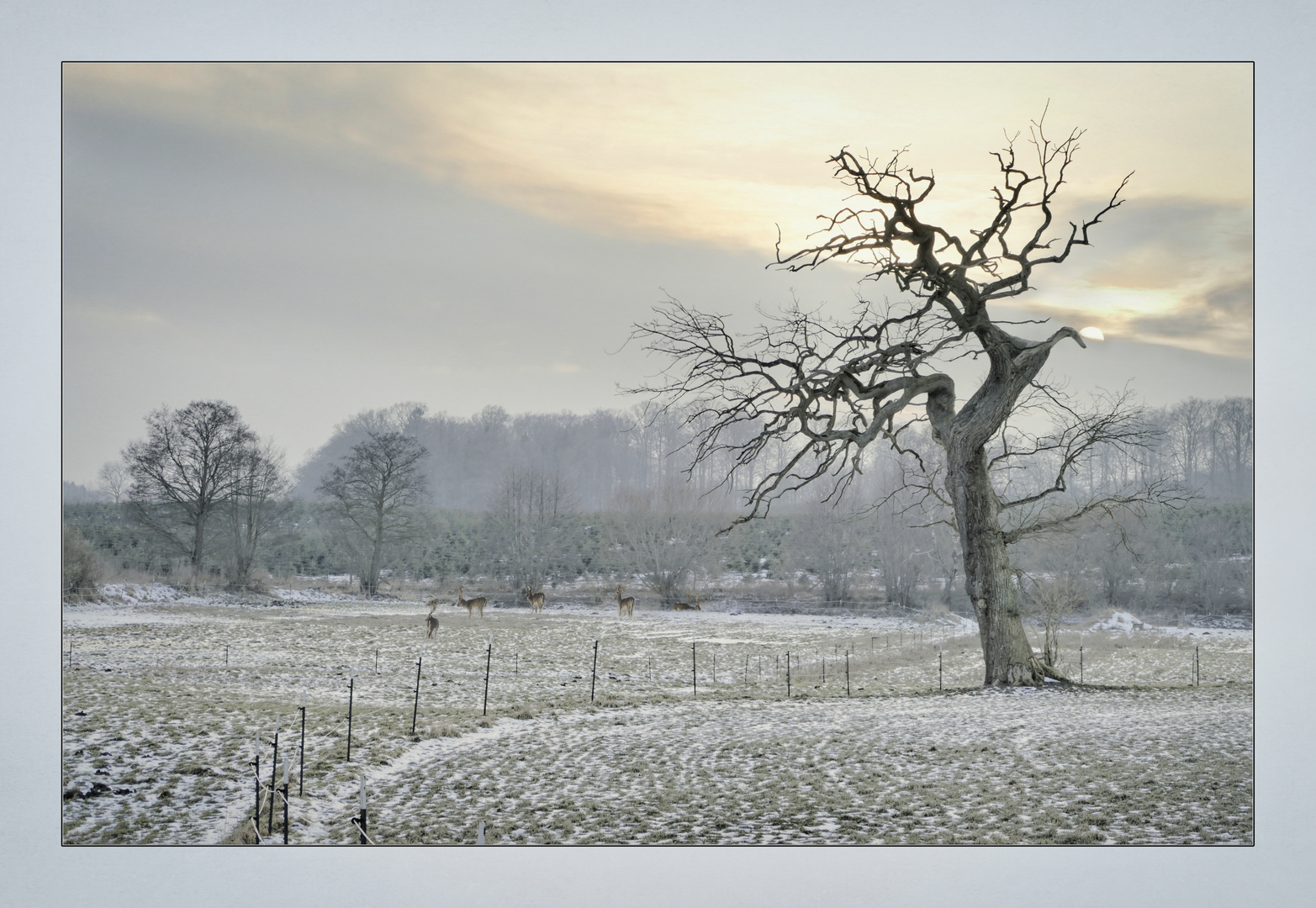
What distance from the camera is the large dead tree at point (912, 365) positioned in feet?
15.3

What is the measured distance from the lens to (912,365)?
16.5ft

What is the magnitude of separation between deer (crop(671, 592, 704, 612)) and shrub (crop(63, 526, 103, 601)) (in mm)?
3564

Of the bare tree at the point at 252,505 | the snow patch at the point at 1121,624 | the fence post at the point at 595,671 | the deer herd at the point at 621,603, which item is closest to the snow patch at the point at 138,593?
the bare tree at the point at 252,505

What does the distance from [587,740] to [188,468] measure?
9.67 ft

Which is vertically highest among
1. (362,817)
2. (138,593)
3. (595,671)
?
(138,593)

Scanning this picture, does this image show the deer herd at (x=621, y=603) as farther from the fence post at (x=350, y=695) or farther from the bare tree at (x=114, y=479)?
the bare tree at (x=114, y=479)

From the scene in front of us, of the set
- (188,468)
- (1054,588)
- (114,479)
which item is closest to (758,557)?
(1054,588)

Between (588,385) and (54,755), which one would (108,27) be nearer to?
(588,385)

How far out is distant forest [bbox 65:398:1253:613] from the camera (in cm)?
527

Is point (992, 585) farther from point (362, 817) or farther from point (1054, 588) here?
point (362, 817)

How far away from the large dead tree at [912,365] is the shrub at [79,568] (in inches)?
131

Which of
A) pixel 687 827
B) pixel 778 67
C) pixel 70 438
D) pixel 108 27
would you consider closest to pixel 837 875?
pixel 687 827

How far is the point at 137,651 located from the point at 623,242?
366cm

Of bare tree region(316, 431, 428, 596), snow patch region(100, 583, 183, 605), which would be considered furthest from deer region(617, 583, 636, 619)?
snow patch region(100, 583, 183, 605)
